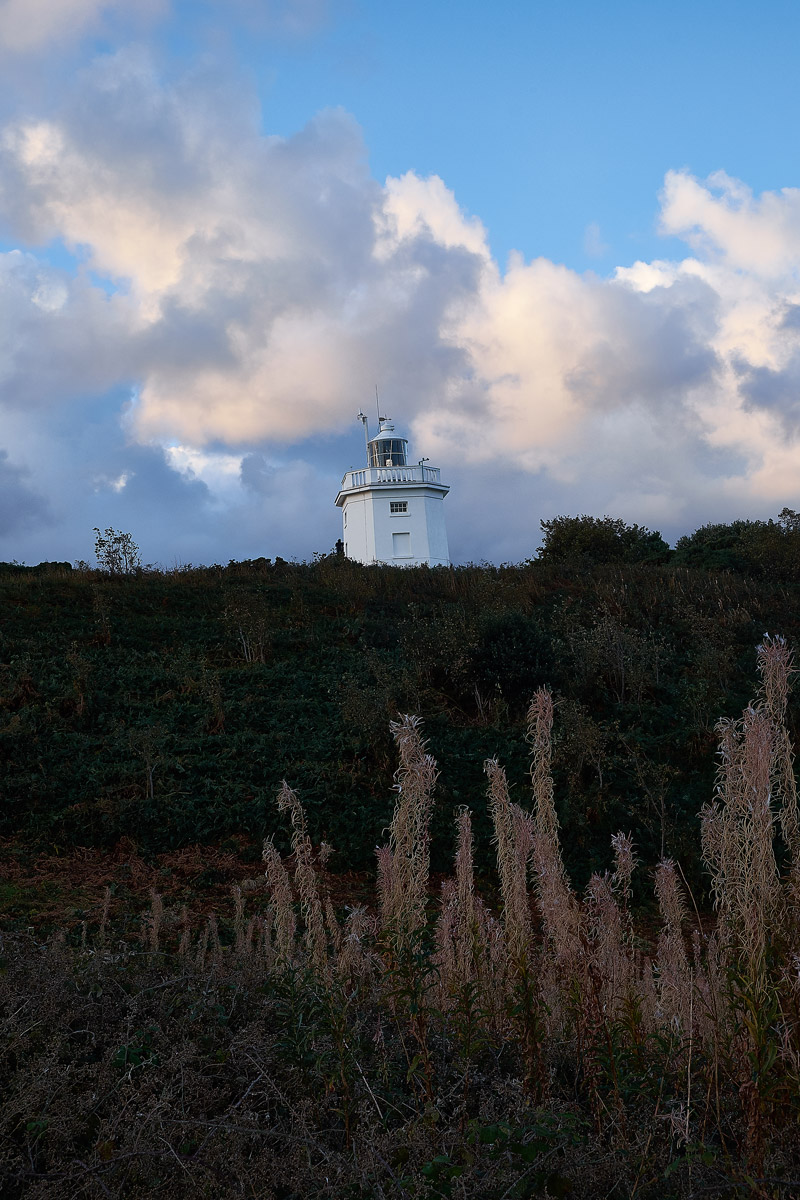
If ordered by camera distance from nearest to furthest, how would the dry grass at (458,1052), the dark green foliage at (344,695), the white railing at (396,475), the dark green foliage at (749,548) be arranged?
the dry grass at (458,1052) < the dark green foliage at (344,695) < the dark green foliage at (749,548) < the white railing at (396,475)

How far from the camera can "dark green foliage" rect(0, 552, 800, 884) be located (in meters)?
10.8

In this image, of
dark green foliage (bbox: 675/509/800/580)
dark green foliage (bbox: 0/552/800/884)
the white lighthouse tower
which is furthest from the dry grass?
the white lighthouse tower

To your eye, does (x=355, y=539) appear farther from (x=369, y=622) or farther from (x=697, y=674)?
(x=697, y=674)

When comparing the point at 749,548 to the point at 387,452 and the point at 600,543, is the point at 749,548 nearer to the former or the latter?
the point at 600,543

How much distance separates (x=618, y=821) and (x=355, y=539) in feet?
92.7

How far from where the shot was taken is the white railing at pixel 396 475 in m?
36.9

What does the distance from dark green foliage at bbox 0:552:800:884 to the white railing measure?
15.2 m

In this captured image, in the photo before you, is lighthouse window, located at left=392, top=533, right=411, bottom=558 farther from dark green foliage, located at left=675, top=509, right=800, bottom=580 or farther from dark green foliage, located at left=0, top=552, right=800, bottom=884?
dark green foliage, located at left=0, top=552, right=800, bottom=884

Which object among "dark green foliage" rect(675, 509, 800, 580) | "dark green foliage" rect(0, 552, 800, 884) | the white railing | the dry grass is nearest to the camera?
the dry grass

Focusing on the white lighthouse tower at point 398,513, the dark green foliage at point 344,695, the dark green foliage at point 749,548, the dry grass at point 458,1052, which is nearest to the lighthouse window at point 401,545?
the white lighthouse tower at point 398,513

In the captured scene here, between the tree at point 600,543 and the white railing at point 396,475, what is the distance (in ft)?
20.0

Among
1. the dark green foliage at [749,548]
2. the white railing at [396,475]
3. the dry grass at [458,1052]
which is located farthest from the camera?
the white railing at [396,475]

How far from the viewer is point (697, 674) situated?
1559 centimetres

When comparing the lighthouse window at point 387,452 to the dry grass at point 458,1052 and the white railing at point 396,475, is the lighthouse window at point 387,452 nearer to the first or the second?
the white railing at point 396,475
